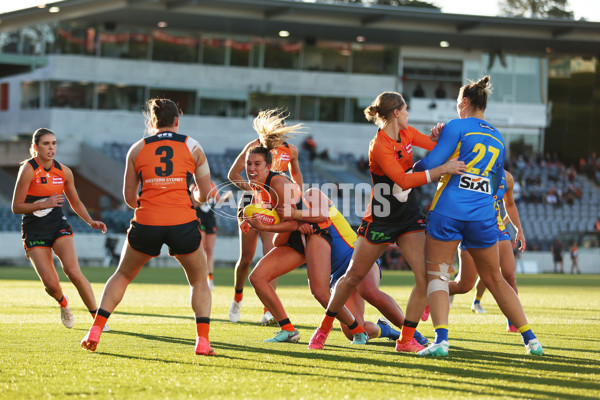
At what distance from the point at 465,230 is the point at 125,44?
38.0 m

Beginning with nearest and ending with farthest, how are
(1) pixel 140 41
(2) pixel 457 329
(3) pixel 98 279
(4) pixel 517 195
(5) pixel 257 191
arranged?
(5) pixel 257 191
(2) pixel 457 329
(3) pixel 98 279
(4) pixel 517 195
(1) pixel 140 41

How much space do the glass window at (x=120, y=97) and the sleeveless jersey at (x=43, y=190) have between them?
111 ft

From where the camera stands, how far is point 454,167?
21.7 feet

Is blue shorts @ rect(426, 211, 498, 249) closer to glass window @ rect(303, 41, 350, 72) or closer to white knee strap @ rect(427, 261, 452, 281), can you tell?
white knee strap @ rect(427, 261, 452, 281)

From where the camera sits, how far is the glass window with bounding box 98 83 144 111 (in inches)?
1650

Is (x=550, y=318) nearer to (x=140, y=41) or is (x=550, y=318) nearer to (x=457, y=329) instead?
(x=457, y=329)

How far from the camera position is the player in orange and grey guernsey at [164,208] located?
653cm

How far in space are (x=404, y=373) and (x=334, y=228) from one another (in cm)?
230

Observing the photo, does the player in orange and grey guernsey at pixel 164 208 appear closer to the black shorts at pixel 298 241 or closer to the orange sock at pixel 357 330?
the black shorts at pixel 298 241

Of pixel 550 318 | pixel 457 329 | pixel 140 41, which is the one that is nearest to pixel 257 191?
pixel 457 329

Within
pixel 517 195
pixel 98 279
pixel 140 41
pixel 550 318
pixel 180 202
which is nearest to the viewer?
pixel 180 202

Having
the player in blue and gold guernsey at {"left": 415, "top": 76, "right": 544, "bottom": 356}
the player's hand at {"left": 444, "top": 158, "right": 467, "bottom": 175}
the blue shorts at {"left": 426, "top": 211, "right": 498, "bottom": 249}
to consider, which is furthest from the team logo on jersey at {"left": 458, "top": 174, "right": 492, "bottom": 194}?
the blue shorts at {"left": 426, "top": 211, "right": 498, "bottom": 249}

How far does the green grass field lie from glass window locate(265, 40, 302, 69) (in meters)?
34.9

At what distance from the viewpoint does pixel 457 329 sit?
953cm
